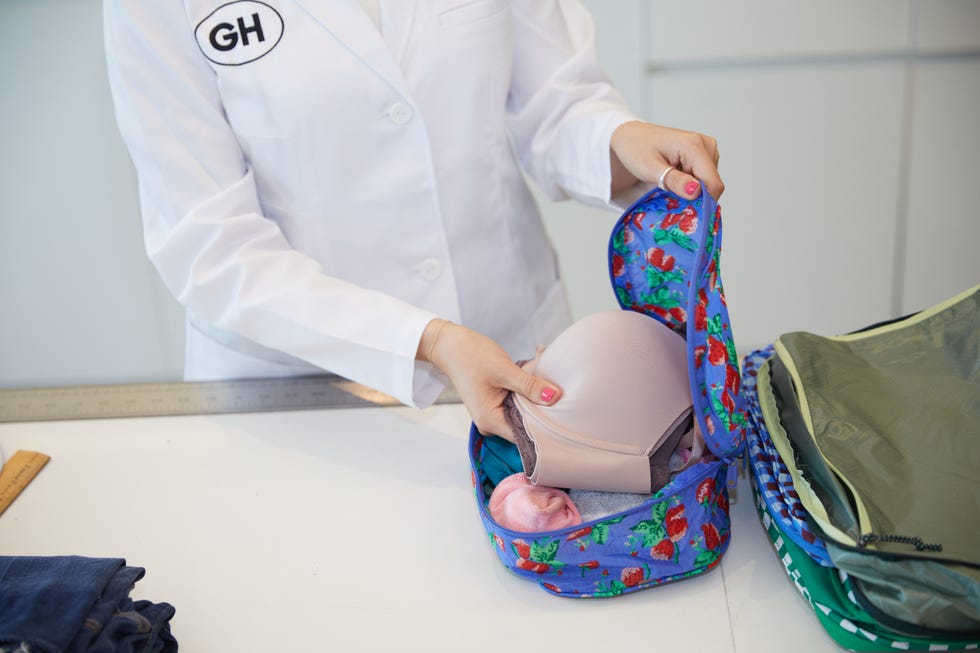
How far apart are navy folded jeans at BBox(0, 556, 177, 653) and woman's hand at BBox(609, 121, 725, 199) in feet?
2.02

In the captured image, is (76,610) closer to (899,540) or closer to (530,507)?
(530,507)

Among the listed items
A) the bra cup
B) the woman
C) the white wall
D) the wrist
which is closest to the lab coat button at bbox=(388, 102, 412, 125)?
the woman

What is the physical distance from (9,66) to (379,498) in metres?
2.02

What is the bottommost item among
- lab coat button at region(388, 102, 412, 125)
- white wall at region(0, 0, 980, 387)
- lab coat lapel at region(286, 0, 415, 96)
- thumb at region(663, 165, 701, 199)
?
white wall at region(0, 0, 980, 387)

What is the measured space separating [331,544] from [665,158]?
1.80 feet

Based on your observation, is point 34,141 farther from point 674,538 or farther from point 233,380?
point 674,538

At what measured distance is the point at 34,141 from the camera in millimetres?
2404

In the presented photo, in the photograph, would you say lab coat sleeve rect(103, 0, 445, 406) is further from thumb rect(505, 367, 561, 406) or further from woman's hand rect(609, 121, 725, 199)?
woman's hand rect(609, 121, 725, 199)

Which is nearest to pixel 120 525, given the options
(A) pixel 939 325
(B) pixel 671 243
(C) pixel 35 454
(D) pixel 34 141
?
(C) pixel 35 454

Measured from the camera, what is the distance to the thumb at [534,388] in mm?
830

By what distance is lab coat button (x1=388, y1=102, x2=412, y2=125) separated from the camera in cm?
104

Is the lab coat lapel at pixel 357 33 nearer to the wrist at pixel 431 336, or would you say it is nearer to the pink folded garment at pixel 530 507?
the wrist at pixel 431 336

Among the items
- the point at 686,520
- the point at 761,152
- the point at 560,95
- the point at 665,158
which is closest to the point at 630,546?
the point at 686,520

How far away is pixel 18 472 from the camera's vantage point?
3.38 feet
